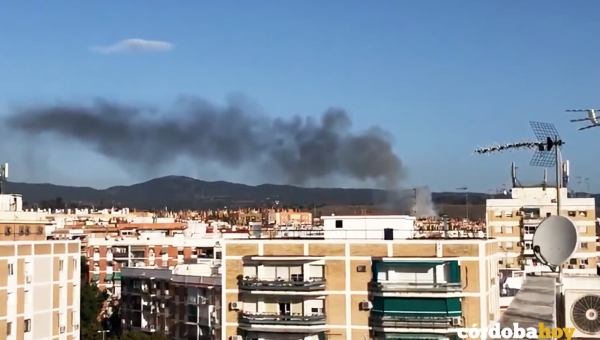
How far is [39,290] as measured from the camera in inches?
1053

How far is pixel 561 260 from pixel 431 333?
6422mm

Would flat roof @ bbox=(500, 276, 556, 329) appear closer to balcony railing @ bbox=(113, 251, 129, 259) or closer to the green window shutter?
the green window shutter

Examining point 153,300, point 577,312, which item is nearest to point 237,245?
point 577,312

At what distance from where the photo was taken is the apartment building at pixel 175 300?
29847 millimetres

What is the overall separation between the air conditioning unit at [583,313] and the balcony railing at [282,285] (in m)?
7.88

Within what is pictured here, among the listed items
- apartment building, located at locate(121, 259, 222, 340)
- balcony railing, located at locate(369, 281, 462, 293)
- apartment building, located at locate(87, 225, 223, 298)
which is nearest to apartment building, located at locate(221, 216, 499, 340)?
balcony railing, located at locate(369, 281, 462, 293)

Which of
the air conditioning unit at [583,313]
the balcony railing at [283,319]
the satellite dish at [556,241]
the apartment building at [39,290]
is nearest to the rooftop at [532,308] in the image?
the air conditioning unit at [583,313]

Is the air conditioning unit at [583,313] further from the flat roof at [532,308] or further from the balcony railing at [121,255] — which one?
the balcony railing at [121,255]

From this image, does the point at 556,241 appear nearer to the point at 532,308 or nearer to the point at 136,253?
the point at 532,308

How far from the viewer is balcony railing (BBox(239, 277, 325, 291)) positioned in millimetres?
16484

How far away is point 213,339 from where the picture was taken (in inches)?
1174

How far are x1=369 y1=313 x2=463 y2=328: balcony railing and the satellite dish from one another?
5884 mm

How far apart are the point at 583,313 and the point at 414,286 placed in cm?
775

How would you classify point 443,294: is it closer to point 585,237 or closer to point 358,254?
point 358,254
